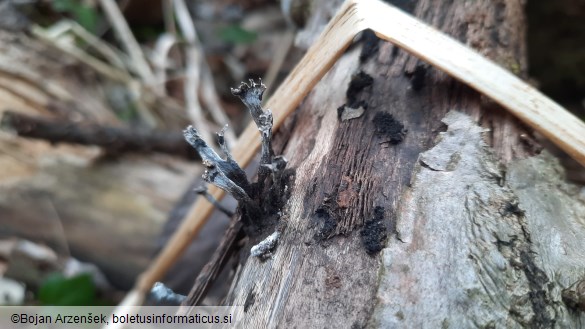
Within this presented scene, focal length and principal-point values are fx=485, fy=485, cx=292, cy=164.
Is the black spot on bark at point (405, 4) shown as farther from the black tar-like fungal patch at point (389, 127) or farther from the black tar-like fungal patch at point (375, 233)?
the black tar-like fungal patch at point (375, 233)

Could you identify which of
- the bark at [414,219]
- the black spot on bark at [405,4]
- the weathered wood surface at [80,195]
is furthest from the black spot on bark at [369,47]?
the weathered wood surface at [80,195]

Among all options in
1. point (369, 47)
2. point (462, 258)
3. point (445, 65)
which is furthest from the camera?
point (369, 47)

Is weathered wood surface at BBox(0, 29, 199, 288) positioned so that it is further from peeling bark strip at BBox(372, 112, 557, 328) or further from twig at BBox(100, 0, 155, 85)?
peeling bark strip at BBox(372, 112, 557, 328)

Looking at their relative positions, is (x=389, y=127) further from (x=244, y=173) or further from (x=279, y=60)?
(x=279, y=60)

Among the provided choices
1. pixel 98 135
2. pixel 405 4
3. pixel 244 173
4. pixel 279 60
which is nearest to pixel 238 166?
pixel 244 173

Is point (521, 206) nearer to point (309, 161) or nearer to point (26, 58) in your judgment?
point (309, 161)

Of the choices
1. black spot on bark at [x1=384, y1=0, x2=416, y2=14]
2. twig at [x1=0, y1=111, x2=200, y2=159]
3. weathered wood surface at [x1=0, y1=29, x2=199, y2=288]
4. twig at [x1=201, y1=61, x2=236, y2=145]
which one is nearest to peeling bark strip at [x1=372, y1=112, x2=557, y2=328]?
black spot on bark at [x1=384, y1=0, x2=416, y2=14]

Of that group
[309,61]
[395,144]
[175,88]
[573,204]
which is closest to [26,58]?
[175,88]
